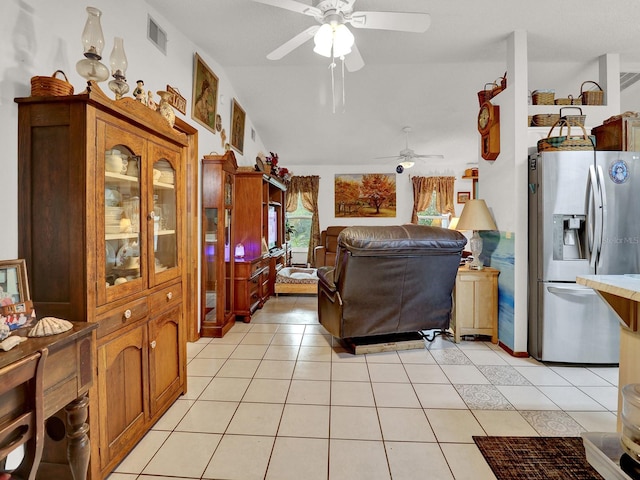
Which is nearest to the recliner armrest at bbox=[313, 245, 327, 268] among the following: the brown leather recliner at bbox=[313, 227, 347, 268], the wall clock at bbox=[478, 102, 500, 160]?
the brown leather recliner at bbox=[313, 227, 347, 268]

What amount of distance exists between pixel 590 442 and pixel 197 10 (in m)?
3.56

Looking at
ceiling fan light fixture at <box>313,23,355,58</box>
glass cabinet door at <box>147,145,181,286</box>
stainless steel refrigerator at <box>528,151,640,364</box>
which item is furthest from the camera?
stainless steel refrigerator at <box>528,151,640,364</box>

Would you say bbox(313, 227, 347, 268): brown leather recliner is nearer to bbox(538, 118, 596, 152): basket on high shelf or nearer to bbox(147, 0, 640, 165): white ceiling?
bbox(147, 0, 640, 165): white ceiling

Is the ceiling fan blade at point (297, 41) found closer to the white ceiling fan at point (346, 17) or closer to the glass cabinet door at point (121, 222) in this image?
the white ceiling fan at point (346, 17)

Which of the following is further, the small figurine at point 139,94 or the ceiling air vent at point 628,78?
the ceiling air vent at point 628,78

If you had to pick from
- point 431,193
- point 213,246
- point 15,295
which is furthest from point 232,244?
point 431,193

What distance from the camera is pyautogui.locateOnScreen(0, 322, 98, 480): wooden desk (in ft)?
3.70

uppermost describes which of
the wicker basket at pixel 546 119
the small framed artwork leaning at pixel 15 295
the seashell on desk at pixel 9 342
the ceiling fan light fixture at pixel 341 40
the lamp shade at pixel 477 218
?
the ceiling fan light fixture at pixel 341 40

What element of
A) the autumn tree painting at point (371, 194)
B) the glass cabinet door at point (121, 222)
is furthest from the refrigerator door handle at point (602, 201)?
the autumn tree painting at point (371, 194)

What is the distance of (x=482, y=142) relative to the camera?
348 cm

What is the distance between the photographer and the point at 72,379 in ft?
4.05

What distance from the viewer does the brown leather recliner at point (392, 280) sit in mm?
2697

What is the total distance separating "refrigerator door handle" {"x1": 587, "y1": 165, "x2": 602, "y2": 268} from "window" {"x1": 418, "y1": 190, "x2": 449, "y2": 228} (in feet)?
18.0

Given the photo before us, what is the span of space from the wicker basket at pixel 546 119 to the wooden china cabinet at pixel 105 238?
316 cm
